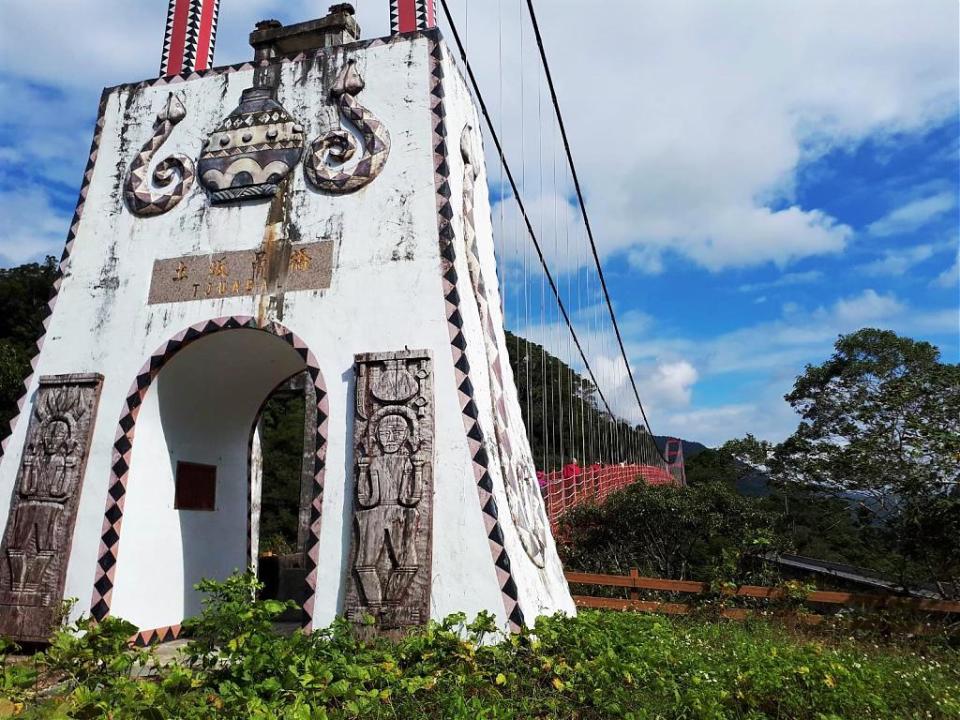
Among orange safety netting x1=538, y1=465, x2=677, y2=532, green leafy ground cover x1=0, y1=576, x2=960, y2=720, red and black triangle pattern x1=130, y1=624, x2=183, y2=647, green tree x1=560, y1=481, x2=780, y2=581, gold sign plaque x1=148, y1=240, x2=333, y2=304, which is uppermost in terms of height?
gold sign plaque x1=148, y1=240, x2=333, y2=304

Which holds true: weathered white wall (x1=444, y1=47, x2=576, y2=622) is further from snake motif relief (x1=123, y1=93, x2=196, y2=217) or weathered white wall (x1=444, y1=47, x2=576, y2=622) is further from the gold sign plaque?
snake motif relief (x1=123, y1=93, x2=196, y2=217)

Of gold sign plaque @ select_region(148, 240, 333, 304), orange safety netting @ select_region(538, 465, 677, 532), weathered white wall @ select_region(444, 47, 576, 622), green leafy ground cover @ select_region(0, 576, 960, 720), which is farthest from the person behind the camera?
orange safety netting @ select_region(538, 465, 677, 532)

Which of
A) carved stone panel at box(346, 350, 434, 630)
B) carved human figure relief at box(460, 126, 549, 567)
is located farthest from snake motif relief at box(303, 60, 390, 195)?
carved stone panel at box(346, 350, 434, 630)

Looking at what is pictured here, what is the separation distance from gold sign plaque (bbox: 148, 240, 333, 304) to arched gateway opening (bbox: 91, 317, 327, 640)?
29 centimetres

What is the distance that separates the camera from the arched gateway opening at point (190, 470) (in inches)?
205

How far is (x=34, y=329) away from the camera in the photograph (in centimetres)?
1683

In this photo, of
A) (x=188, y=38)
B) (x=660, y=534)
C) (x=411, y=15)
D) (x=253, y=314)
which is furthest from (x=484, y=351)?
(x=188, y=38)

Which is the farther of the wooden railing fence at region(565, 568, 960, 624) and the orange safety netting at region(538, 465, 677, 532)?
the orange safety netting at region(538, 465, 677, 532)

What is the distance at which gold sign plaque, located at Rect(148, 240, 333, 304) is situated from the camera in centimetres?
539

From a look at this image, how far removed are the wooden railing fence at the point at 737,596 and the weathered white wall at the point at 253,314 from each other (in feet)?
3.93

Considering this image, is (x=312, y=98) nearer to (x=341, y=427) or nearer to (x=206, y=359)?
(x=206, y=359)

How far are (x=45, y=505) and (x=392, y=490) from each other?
8.68ft

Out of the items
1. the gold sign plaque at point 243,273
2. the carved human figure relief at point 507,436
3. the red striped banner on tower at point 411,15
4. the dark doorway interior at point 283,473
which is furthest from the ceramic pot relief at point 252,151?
the dark doorway interior at point 283,473

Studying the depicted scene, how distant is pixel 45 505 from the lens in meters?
5.24
